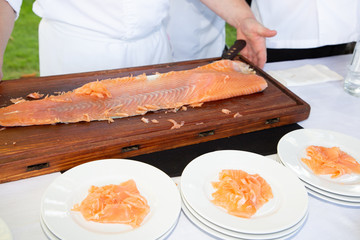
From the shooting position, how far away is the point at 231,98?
174cm

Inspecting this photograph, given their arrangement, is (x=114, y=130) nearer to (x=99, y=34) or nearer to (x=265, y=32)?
(x=99, y=34)

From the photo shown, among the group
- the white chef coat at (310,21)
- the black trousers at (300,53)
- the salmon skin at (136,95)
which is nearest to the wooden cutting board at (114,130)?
the salmon skin at (136,95)

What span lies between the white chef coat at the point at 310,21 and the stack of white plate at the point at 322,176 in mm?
1180

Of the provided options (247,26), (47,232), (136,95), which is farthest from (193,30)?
(47,232)

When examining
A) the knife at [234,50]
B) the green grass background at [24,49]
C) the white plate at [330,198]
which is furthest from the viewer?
the green grass background at [24,49]

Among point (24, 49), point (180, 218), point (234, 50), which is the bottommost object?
point (24, 49)

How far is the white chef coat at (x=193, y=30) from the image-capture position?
8.91 feet

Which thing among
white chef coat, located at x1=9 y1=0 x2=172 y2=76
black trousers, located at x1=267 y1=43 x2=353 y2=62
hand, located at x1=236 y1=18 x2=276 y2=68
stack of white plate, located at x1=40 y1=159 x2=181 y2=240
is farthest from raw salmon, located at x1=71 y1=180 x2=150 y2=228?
black trousers, located at x1=267 y1=43 x2=353 y2=62

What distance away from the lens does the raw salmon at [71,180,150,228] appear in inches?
40.0

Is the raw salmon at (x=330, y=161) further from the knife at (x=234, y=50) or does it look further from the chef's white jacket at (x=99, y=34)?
the chef's white jacket at (x=99, y=34)

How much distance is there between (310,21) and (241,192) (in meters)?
1.78

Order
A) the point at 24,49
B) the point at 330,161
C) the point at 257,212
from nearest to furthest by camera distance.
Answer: the point at 257,212, the point at 330,161, the point at 24,49

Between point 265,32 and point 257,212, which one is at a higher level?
point 265,32

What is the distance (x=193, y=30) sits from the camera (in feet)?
9.12
